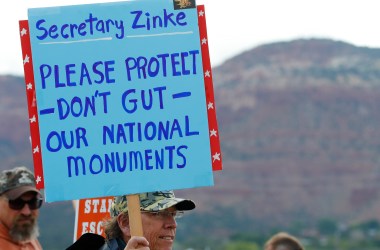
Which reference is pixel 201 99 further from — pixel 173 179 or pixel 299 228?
pixel 299 228

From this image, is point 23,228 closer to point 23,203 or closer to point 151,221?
point 23,203

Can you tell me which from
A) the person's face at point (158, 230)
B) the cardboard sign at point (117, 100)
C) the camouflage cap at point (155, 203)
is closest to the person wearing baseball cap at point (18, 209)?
the camouflage cap at point (155, 203)

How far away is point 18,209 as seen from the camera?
21.7 feet

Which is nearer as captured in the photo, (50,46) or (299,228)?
(50,46)

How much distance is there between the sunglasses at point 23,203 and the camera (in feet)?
21.6

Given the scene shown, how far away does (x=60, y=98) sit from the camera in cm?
449

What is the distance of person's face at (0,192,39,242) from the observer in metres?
6.50

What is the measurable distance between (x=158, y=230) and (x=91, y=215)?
1.58 m

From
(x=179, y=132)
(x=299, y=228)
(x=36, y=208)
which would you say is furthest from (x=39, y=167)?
(x=299, y=228)

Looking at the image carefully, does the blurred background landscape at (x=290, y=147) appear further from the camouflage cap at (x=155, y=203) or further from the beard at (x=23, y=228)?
the camouflage cap at (x=155, y=203)

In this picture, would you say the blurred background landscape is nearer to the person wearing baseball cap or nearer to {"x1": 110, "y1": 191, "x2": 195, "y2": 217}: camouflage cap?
the person wearing baseball cap

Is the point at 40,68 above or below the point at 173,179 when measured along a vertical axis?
above

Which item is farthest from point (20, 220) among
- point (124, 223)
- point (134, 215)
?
point (134, 215)

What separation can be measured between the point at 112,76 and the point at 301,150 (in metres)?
69.2
